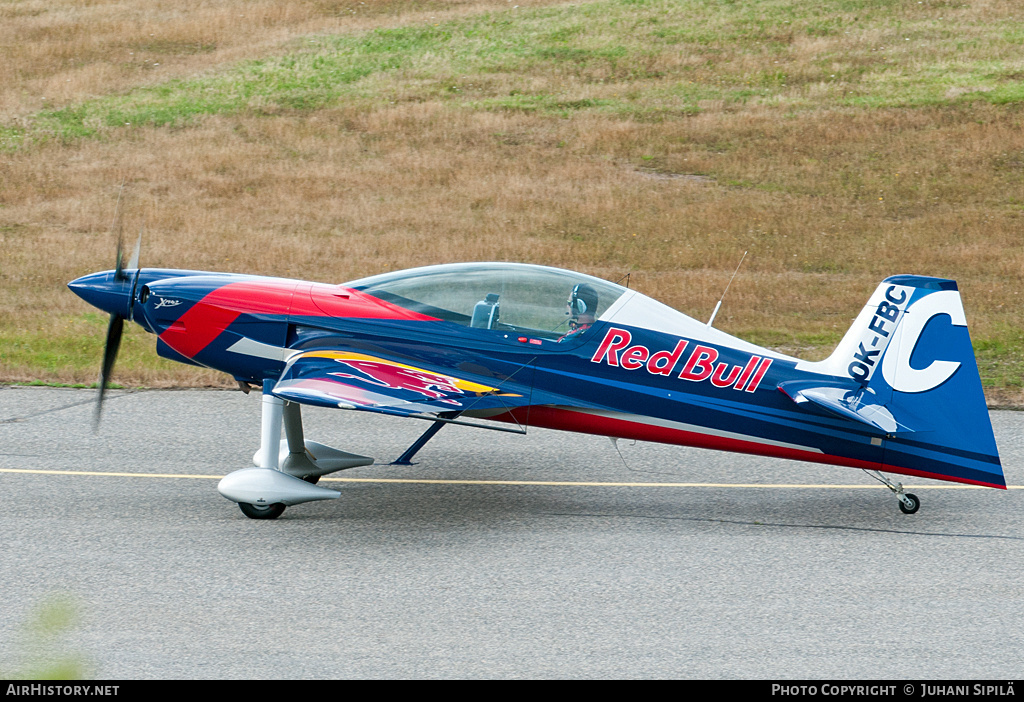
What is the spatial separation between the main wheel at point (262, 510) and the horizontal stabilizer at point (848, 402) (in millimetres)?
4028

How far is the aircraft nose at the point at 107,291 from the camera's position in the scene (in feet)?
28.5

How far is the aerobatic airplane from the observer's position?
7.96 metres

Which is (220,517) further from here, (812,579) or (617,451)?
(812,579)

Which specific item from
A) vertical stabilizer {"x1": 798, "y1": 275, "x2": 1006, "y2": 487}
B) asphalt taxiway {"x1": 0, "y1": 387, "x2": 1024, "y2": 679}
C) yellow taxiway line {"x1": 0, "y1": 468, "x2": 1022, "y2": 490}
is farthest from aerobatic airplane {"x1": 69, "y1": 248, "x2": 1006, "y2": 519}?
yellow taxiway line {"x1": 0, "y1": 468, "x2": 1022, "y2": 490}

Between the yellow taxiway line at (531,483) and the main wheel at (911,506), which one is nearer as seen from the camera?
the main wheel at (911,506)

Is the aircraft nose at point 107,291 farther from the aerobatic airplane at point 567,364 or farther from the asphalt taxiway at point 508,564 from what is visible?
the asphalt taxiway at point 508,564

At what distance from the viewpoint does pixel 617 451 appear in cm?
1000

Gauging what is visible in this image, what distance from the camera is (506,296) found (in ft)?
27.6

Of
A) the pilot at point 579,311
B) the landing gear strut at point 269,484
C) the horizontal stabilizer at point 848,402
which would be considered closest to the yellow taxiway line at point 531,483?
the landing gear strut at point 269,484

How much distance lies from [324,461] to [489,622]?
3.10 metres

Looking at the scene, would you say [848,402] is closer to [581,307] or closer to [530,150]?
[581,307]

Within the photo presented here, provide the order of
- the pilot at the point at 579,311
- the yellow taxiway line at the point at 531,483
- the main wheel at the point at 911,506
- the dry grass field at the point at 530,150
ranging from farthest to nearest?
the dry grass field at the point at 530,150 → the yellow taxiway line at the point at 531,483 → the main wheel at the point at 911,506 → the pilot at the point at 579,311

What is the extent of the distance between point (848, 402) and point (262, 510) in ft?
15.2

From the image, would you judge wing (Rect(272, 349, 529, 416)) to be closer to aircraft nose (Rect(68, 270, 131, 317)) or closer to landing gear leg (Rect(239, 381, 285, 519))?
landing gear leg (Rect(239, 381, 285, 519))
